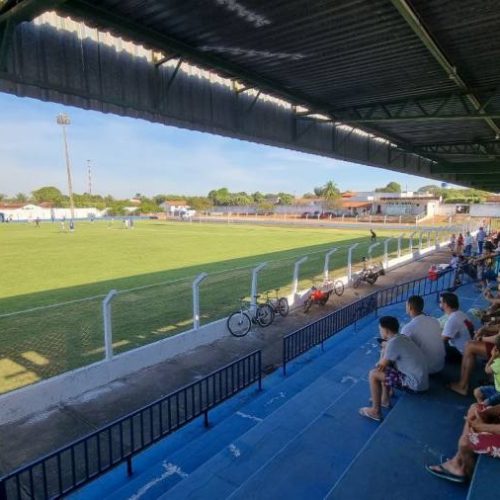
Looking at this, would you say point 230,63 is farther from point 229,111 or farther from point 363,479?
point 363,479

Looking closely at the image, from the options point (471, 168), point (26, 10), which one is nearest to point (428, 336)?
point (26, 10)

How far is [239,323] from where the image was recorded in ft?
27.1

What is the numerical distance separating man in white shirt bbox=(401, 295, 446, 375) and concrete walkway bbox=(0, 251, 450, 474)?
2.82 metres

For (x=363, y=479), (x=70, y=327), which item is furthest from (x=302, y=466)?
(x=70, y=327)

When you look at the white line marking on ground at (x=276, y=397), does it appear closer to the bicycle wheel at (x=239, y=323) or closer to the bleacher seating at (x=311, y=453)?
the bleacher seating at (x=311, y=453)

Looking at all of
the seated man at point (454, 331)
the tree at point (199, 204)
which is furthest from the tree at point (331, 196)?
the seated man at point (454, 331)

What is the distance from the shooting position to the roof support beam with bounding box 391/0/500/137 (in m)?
4.29

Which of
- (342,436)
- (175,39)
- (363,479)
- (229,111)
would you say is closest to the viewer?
(363,479)

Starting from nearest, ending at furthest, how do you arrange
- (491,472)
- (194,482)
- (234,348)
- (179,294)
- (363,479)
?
(491,472), (363,479), (194,482), (234,348), (179,294)

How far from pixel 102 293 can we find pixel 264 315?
6.06m

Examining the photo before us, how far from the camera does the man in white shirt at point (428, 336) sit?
4.40 metres

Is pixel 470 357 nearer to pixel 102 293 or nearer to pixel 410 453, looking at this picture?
pixel 410 453

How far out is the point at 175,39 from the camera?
5707 mm

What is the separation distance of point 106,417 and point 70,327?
4.22m
